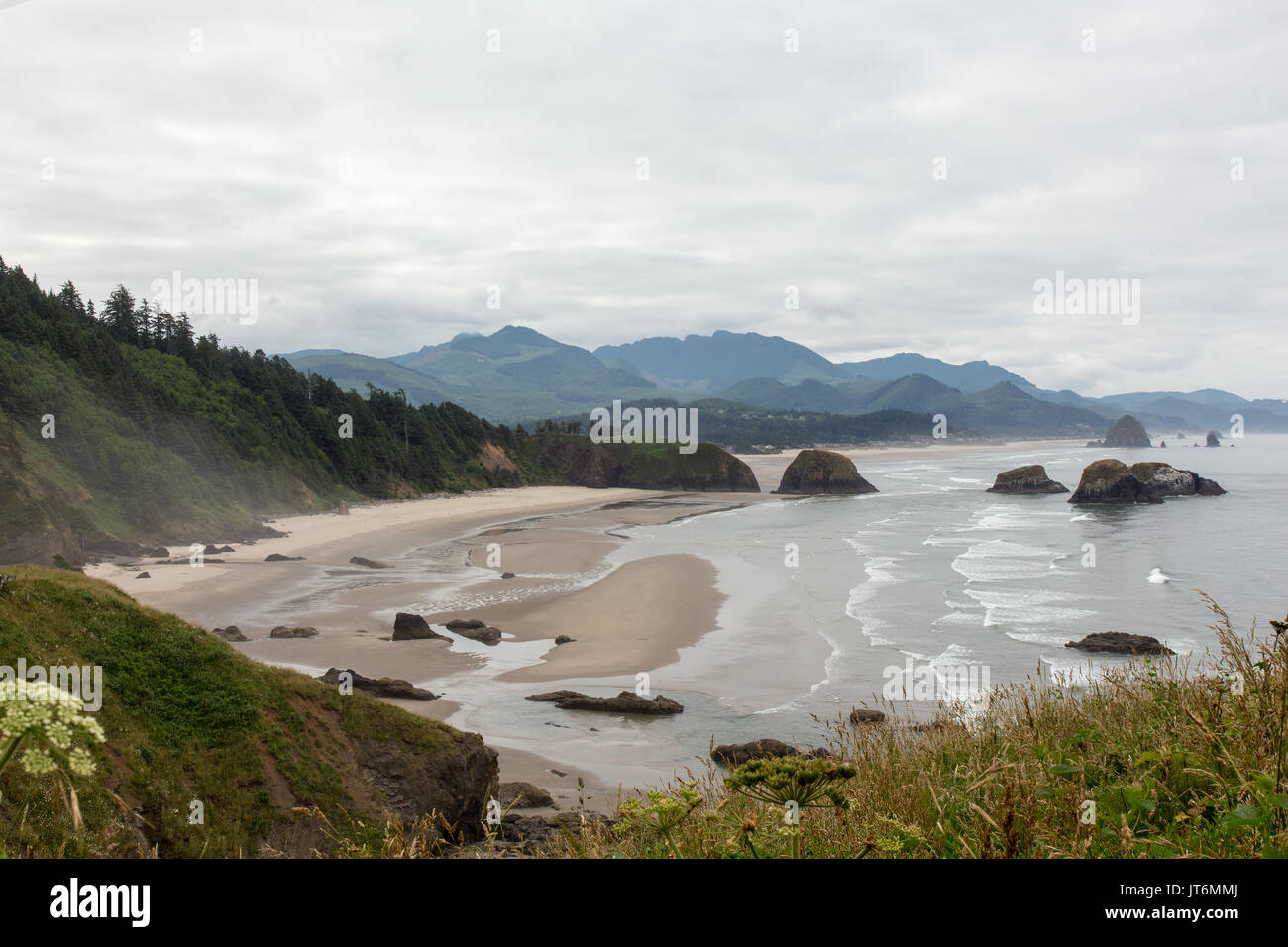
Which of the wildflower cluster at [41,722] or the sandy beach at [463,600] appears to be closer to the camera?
the wildflower cluster at [41,722]

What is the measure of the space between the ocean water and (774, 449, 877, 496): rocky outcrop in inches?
913

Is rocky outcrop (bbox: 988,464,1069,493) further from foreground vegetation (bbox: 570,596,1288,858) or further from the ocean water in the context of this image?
foreground vegetation (bbox: 570,596,1288,858)

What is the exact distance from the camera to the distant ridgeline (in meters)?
39.6

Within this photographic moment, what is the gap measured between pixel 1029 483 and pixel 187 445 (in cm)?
7277

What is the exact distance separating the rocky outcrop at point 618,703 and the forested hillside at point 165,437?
24620mm

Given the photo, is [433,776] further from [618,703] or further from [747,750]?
[618,703]

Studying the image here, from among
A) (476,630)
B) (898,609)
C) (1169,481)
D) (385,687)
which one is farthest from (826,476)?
(385,687)

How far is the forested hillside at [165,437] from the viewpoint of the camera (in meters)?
39.2

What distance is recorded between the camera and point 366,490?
7325cm

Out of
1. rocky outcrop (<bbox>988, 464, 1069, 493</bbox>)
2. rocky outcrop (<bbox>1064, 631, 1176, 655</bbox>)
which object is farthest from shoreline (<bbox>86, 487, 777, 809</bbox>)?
rocky outcrop (<bbox>988, 464, 1069, 493</bbox>)

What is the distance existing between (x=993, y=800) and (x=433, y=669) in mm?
19576

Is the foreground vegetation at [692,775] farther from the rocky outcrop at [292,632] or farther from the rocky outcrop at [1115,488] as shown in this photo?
the rocky outcrop at [1115,488]

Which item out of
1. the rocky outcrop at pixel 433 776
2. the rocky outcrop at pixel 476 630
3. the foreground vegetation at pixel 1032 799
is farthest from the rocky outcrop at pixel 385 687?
the foreground vegetation at pixel 1032 799

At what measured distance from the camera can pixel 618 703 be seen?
61.6 feet
